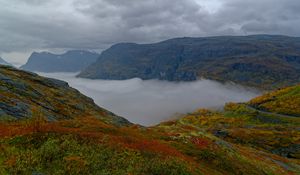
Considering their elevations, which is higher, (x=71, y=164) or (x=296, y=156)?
(x=71, y=164)

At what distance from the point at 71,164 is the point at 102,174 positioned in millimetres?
2469

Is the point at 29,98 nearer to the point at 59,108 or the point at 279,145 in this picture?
the point at 59,108

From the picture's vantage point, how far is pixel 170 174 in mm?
25734

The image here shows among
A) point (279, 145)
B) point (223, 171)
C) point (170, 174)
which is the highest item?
point (170, 174)

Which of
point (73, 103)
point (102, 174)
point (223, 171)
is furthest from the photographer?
point (73, 103)

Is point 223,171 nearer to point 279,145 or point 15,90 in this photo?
point 15,90

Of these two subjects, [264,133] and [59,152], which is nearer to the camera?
[59,152]

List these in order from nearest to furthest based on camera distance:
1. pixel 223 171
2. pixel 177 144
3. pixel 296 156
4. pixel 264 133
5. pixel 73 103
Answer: pixel 223 171, pixel 177 144, pixel 73 103, pixel 296 156, pixel 264 133

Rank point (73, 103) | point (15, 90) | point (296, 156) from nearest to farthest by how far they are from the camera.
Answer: point (15, 90) → point (73, 103) → point (296, 156)

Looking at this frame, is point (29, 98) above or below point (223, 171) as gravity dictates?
above

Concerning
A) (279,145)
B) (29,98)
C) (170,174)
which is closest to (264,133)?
(279,145)

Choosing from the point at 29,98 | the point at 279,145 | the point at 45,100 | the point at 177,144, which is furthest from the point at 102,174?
the point at 279,145

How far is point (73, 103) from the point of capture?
3159 inches

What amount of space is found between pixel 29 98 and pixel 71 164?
43224mm
